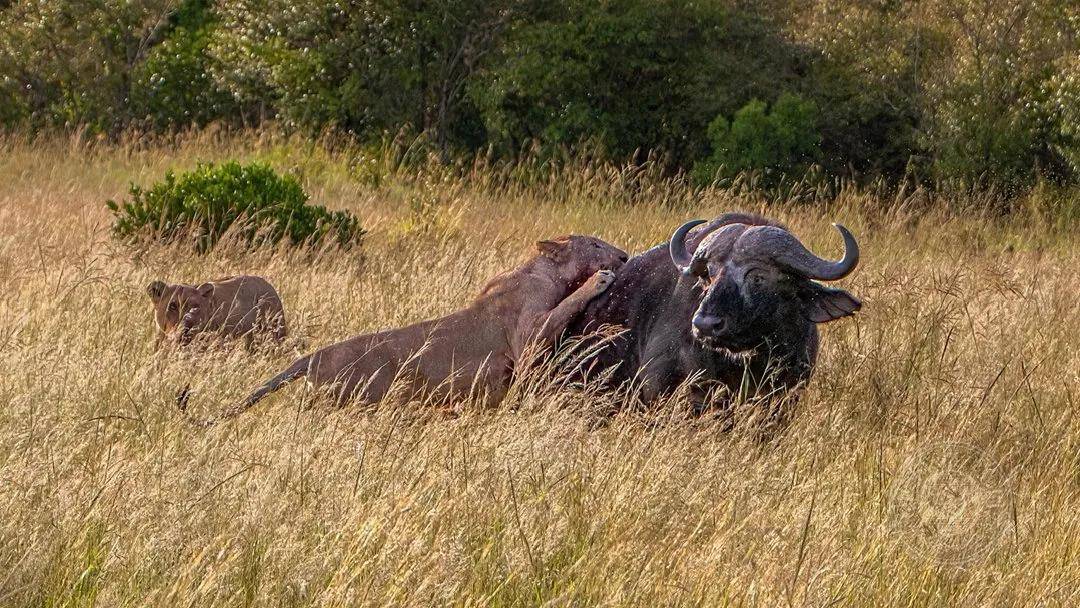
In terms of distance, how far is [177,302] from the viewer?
263 inches

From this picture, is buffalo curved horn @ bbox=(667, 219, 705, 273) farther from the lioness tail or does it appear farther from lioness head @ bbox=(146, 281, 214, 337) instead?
lioness head @ bbox=(146, 281, 214, 337)

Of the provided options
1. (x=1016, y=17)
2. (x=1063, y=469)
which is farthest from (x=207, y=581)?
(x=1016, y=17)

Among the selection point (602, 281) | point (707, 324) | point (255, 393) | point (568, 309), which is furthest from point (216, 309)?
point (707, 324)

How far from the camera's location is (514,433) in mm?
4680

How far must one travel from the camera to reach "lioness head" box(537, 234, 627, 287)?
6.18m

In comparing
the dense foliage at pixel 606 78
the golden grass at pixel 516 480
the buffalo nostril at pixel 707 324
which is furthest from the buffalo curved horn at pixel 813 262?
the dense foliage at pixel 606 78

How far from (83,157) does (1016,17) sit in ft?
41.1

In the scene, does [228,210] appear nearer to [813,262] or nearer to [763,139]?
[813,262]

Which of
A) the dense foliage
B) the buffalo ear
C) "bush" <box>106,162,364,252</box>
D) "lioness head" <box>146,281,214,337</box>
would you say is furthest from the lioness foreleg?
the dense foliage

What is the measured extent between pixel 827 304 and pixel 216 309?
2.86 meters

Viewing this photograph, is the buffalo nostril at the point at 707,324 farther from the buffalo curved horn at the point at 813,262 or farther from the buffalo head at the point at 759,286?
the buffalo curved horn at the point at 813,262

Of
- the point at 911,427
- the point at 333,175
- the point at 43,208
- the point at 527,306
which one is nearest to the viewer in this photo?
the point at 911,427

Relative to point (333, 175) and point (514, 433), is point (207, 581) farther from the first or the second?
point (333, 175)

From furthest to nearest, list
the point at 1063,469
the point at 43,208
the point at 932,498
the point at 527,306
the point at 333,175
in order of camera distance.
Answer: the point at 333,175 → the point at 43,208 → the point at 527,306 → the point at 1063,469 → the point at 932,498
